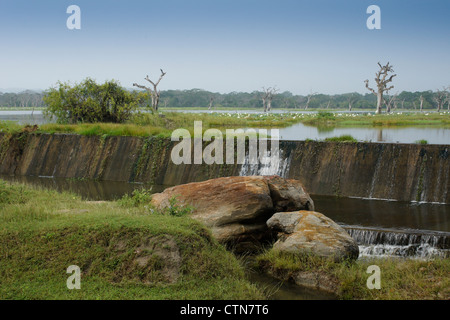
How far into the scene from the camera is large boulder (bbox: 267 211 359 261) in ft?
30.5

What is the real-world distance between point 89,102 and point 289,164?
13278 millimetres

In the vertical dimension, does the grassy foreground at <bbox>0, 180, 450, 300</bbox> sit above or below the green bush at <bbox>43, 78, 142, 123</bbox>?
below

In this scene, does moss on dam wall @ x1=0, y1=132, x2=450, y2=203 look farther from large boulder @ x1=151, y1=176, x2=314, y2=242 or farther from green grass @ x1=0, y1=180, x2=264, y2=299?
green grass @ x1=0, y1=180, x2=264, y2=299

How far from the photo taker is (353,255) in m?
9.53

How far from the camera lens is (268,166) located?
59.4ft

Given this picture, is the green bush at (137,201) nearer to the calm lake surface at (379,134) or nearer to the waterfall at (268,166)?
the waterfall at (268,166)

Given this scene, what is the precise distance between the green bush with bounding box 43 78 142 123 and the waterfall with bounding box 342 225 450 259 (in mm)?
18539

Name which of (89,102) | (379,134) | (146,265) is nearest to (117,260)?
(146,265)

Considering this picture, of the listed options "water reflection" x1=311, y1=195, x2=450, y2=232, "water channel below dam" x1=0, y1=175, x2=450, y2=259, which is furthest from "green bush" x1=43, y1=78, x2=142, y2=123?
"water reflection" x1=311, y1=195, x2=450, y2=232

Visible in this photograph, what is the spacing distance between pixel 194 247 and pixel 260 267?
76.2 inches

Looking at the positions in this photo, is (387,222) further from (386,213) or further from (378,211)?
(378,211)

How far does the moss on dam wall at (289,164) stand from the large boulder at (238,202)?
4929 millimetres

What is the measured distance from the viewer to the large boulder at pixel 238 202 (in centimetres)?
1068
